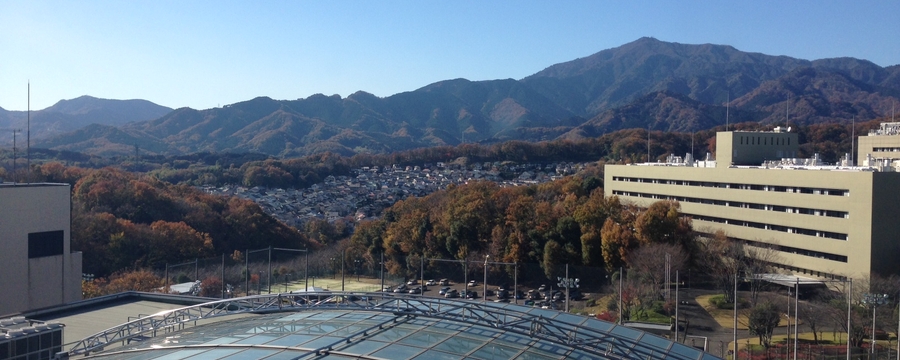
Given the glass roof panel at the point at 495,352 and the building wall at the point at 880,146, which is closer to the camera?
the glass roof panel at the point at 495,352

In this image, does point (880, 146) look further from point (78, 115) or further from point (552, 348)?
point (78, 115)

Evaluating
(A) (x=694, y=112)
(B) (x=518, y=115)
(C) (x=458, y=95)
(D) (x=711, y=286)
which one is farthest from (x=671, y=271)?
(C) (x=458, y=95)

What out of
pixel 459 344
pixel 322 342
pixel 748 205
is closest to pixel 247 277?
pixel 322 342

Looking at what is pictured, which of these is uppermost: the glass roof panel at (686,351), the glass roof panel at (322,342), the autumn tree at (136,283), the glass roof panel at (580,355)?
the glass roof panel at (322,342)

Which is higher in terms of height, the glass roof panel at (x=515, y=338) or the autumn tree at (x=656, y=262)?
the glass roof panel at (x=515, y=338)

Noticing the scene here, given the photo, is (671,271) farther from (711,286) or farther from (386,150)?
(386,150)

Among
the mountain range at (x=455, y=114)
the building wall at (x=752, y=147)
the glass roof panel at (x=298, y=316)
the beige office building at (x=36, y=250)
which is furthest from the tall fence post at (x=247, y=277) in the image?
the mountain range at (x=455, y=114)

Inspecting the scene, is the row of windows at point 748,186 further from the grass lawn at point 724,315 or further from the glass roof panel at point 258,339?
the glass roof panel at point 258,339
